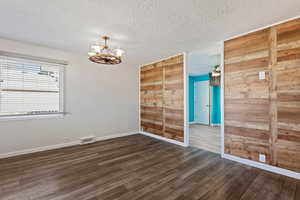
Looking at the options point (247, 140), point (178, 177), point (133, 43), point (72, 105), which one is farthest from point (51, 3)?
point (247, 140)

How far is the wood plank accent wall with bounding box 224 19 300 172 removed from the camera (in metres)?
2.06

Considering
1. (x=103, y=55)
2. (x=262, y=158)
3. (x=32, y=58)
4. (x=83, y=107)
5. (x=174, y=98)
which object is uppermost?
(x=32, y=58)

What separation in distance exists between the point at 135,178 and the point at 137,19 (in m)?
2.55

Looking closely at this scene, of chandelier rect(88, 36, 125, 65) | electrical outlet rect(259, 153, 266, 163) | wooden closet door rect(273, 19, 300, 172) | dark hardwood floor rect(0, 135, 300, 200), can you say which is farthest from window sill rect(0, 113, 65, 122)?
wooden closet door rect(273, 19, 300, 172)

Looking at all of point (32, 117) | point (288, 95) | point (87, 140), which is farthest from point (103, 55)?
point (288, 95)

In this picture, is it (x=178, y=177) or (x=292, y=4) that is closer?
(x=292, y=4)

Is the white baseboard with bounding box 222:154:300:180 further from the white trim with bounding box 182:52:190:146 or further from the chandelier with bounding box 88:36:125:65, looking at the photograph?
the chandelier with bounding box 88:36:125:65

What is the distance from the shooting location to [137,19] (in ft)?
7.00

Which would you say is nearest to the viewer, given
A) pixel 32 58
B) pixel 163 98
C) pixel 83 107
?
pixel 32 58

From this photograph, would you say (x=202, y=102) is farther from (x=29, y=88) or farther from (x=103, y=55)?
(x=29, y=88)

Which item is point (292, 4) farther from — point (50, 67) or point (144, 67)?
point (50, 67)

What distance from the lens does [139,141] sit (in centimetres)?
401

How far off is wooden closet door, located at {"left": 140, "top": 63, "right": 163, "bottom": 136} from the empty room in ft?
0.63

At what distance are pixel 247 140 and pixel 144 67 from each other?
3.73 metres
